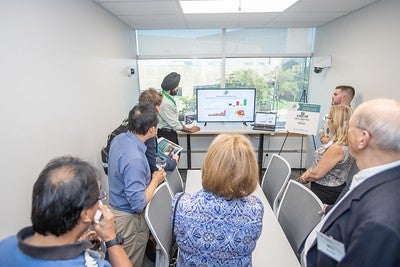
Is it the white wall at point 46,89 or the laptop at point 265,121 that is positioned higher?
the white wall at point 46,89

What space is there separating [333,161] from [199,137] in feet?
9.19

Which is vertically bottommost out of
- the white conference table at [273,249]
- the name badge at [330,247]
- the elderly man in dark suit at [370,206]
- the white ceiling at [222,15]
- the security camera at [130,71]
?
the white conference table at [273,249]

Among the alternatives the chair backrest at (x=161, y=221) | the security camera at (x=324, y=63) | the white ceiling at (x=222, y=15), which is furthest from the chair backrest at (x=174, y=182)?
the security camera at (x=324, y=63)

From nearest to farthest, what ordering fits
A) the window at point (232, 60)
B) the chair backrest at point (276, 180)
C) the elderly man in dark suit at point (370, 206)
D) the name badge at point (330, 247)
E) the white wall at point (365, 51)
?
the elderly man in dark suit at point (370, 206) < the name badge at point (330, 247) < the chair backrest at point (276, 180) < the white wall at point (365, 51) < the window at point (232, 60)

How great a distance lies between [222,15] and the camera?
324 cm

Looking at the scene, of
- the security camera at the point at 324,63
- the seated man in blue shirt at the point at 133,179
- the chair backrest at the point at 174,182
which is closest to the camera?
the seated man in blue shirt at the point at 133,179

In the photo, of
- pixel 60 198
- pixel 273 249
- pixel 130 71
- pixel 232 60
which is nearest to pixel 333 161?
pixel 273 249

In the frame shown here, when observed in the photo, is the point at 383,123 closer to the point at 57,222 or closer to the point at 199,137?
the point at 57,222

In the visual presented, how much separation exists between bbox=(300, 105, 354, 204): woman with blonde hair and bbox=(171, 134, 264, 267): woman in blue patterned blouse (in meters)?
1.14

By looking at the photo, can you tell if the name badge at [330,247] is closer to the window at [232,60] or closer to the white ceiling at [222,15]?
the white ceiling at [222,15]

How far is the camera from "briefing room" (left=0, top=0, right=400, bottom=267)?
0.89m

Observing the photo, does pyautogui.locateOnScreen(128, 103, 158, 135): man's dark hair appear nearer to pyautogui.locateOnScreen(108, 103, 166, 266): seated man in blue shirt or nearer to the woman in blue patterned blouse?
pyautogui.locateOnScreen(108, 103, 166, 266): seated man in blue shirt

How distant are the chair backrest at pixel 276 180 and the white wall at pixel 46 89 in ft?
5.77

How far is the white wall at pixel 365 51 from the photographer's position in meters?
2.48
